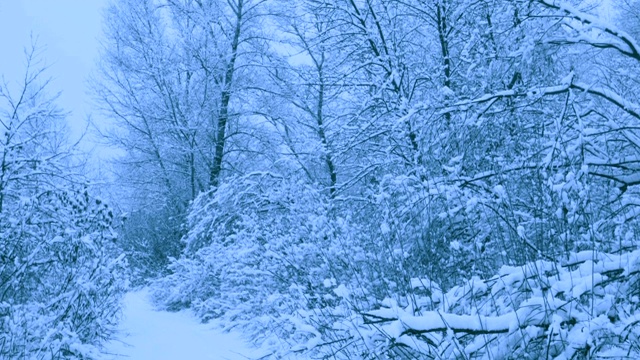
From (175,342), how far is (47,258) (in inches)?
85.8

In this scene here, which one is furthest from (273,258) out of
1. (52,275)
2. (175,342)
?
(52,275)

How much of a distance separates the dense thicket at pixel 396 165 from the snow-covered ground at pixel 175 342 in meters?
0.35

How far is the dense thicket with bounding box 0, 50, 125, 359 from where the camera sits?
4512 mm

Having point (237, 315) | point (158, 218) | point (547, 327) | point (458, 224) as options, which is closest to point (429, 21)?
point (458, 224)

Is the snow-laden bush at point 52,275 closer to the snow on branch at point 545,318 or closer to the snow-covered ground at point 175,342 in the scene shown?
the snow-covered ground at point 175,342

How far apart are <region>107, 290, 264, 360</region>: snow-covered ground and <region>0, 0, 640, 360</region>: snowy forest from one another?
0.34 m

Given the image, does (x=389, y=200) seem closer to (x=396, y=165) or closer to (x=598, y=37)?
(x=396, y=165)

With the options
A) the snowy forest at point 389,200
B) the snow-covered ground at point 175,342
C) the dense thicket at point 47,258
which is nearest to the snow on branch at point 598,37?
the snowy forest at point 389,200

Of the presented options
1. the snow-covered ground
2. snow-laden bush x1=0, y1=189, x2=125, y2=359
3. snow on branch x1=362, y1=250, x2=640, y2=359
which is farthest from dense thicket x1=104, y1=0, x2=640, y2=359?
snow-laden bush x1=0, y1=189, x2=125, y2=359

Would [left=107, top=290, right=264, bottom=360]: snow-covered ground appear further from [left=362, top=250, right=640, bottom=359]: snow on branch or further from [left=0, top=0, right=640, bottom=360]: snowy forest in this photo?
[left=362, top=250, right=640, bottom=359]: snow on branch

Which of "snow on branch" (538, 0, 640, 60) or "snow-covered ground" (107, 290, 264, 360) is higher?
"snow on branch" (538, 0, 640, 60)

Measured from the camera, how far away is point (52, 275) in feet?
18.6

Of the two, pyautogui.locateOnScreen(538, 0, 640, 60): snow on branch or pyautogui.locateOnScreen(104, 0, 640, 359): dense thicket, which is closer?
pyautogui.locateOnScreen(104, 0, 640, 359): dense thicket

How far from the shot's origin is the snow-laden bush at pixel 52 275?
445cm
